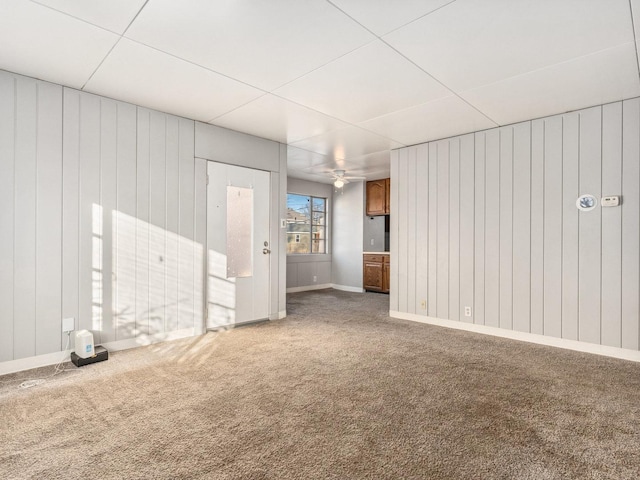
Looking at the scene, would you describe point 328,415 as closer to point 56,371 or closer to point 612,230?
point 56,371

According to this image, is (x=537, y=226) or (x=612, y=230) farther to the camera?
(x=537, y=226)

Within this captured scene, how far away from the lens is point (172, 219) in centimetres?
404

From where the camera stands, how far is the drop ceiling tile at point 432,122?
3.74 m

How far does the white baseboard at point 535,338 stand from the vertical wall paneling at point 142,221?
3576 millimetres

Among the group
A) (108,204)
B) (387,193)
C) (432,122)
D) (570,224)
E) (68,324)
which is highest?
(432,122)

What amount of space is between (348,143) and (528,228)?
2640mm

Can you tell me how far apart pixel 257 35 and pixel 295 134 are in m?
2.27

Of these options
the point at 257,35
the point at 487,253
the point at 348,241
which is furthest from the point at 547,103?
the point at 348,241

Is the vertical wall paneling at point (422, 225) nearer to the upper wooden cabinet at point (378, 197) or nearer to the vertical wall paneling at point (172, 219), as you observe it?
the upper wooden cabinet at point (378, 197)

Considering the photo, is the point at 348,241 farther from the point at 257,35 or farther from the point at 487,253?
the point at 257,35

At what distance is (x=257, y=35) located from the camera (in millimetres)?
2443

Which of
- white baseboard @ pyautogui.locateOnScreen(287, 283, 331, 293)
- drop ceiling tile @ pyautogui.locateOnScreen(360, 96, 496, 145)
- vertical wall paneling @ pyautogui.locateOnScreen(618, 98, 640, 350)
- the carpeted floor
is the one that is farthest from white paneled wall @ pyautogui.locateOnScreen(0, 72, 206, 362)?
vertical wall paneling @ pyautogui.locateOnScreen(618, 98, 640, 350)

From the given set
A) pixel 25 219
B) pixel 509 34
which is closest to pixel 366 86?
pixel 509 34

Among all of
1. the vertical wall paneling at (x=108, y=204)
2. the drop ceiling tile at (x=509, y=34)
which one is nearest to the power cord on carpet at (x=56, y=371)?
the vertical wall paneling at (x=108, y=204)
